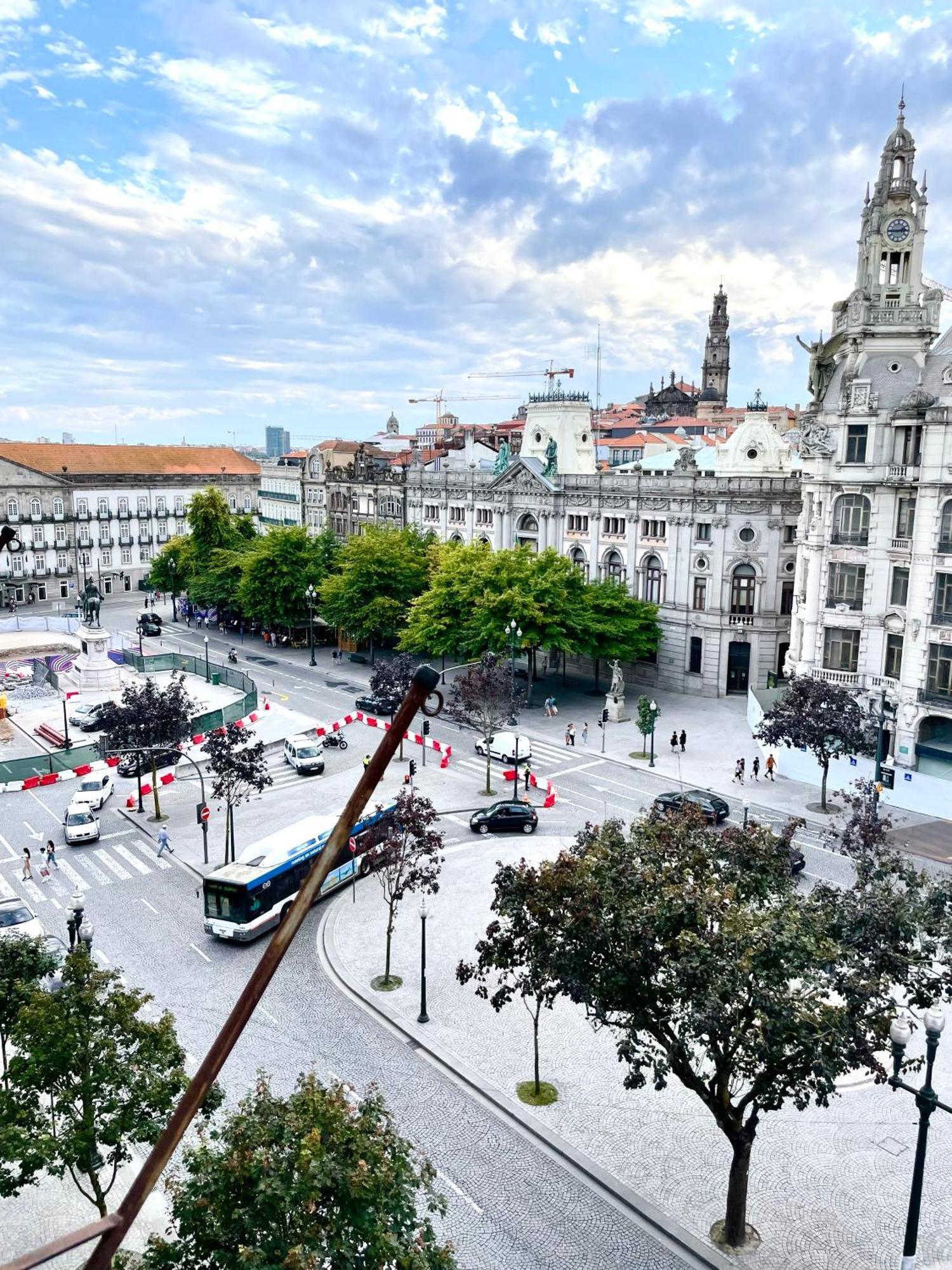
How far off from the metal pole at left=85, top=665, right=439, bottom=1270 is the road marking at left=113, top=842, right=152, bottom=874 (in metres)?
30.3

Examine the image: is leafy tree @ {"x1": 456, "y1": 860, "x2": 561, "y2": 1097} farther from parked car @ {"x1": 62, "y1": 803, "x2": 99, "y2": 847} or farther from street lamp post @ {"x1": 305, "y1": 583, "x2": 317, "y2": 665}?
street lamp post @ {"x1": 305, "y1": 583, "x2": 317, "y2": 665}

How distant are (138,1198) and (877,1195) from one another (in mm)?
17013

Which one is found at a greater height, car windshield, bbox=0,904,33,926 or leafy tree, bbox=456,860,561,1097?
leafy tree, bbox=456,860,561,1097

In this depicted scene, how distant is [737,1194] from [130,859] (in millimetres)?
26900

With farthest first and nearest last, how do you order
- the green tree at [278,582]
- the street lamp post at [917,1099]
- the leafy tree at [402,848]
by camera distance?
the green tree at [278,582] < the leafy tree at [402,848] < the street lamp post at [917,1099]

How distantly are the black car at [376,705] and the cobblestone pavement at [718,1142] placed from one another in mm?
26983

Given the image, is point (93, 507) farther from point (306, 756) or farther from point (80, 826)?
point (80, 826)

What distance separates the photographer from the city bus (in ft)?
97.3

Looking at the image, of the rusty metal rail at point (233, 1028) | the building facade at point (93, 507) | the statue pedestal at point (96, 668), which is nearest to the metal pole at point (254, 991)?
the rusty metal rail at point (233, 1028)

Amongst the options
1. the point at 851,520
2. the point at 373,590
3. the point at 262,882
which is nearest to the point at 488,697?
the point at 262,882

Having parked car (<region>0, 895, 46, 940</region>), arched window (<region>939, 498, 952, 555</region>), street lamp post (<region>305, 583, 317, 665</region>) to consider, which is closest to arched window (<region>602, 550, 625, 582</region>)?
street lamp post (<region>305, 583, 317, 665</region>)

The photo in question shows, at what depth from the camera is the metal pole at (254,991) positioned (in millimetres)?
7387

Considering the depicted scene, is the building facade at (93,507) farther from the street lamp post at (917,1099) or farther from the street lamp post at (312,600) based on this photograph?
the street lamp post at (917,1099)

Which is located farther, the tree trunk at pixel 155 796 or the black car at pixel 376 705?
the black car at pixel 376 705
